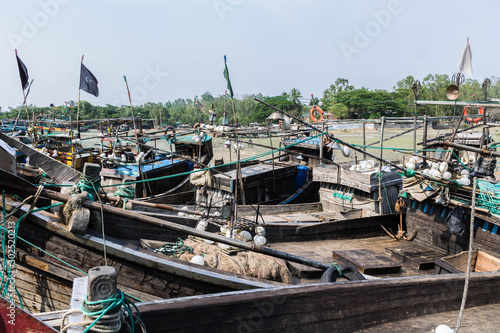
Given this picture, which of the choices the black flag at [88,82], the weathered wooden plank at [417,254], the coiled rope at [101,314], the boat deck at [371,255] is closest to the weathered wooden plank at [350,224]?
the boat deck at [371,255]

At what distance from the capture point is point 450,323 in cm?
402

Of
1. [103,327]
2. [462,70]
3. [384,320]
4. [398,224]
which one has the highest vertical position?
[462,70]

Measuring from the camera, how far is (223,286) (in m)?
4.59

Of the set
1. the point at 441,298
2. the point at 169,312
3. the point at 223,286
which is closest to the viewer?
the point at 169,312

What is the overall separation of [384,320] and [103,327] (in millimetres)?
3080

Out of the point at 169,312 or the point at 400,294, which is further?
the point at 400,294

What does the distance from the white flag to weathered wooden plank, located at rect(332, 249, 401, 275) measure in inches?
170

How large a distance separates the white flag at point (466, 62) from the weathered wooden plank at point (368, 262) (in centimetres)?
431

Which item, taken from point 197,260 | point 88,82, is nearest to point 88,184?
point 197,260

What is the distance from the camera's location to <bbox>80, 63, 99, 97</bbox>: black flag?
12.6 meters

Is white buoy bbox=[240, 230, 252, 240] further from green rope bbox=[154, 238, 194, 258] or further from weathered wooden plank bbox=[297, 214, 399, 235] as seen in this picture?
weathered wooden plank bbox=[297, 214, 399, 235]

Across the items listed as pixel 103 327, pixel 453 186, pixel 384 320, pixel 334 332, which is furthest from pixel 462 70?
pixel 103 327

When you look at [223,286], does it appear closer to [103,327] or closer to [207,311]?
[207,311]

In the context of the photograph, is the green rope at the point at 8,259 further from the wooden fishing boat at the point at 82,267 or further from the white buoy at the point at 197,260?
the white buoy at the point at 197,260
